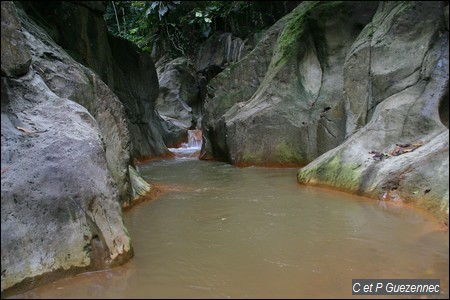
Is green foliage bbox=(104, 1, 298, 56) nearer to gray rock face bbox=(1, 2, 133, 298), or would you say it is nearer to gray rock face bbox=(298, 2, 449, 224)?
gray rock face bbox=(298, 2, 449, 224)

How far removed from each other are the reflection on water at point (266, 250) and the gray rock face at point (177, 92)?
52.1 ft

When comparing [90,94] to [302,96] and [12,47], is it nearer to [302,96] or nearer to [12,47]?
[12,47]

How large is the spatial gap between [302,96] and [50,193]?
24.4 ft

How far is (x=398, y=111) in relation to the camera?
5992 millimetres

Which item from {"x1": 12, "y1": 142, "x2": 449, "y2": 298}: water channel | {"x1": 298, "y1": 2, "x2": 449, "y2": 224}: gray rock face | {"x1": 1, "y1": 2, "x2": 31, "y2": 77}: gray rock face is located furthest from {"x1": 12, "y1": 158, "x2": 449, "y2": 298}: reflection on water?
{"x1": 1, "y1": 2, "x2": 31, "y2": 77}: gray rock face

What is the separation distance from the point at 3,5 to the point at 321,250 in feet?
12.2

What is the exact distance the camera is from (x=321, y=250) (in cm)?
333

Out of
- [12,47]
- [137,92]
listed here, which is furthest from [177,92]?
[12,47]

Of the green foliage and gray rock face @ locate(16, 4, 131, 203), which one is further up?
the green foliage

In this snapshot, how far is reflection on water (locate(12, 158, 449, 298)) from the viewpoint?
8.71 feet

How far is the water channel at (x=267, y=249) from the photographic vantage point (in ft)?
8.70

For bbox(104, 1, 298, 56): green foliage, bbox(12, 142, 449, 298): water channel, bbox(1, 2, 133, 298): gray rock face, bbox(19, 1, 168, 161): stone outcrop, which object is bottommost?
bbox(12, 142, 449, 298): water channel

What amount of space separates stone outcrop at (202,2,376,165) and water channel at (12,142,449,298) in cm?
357

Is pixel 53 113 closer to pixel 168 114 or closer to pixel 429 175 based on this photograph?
pixel 429 175
